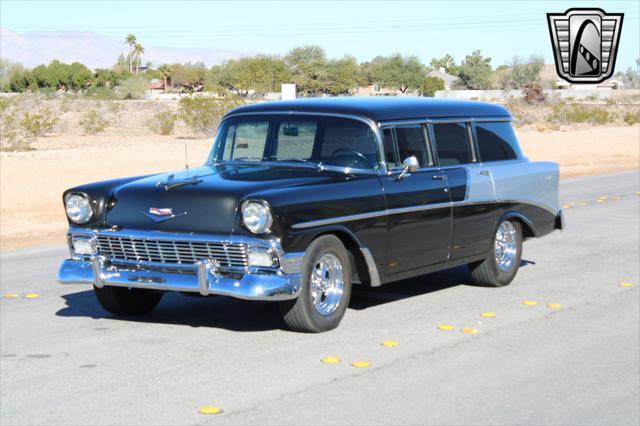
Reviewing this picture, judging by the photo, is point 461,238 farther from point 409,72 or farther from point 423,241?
point 409,72

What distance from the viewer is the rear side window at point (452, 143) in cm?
976

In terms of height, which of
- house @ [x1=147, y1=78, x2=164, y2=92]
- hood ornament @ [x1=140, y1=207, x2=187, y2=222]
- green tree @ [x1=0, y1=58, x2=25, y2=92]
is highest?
green tree @ [x1=0, y1=58, x2=25, y2=92]

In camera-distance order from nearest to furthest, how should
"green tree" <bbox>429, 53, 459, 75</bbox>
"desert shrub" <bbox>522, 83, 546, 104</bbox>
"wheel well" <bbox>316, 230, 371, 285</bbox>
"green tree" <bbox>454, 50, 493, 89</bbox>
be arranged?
"wheel well" <bbox>316, 230, 371, 285</bbox> → "desert shrub" <bbox>522, 83, 546, 104</bbox> → "green tree" <bbox>454, 50, 493, 89</bbox> → "green tree" <bbox>429, 53, 459, 75</bbox>

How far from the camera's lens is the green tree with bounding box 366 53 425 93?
82.6 metres

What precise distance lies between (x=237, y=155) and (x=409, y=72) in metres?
75.4

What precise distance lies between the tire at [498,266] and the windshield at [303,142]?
2.00 metres

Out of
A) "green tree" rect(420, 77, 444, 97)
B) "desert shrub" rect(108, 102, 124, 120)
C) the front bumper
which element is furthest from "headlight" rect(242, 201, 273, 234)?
"green tree" rect(420, 77, 444, 97)

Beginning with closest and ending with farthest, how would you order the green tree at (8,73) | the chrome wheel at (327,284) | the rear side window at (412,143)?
the chrome wheel at (327,284), the rear side window at (412,143), the green tree at (8,73)

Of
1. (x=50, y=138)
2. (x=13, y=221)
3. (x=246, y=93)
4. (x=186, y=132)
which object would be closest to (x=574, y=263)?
(x=13, y=221)

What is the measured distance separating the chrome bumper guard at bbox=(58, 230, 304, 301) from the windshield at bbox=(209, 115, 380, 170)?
52.7 inches

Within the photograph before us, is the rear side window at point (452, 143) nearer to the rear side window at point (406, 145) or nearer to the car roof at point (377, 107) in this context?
the car roof at point (377, 107)

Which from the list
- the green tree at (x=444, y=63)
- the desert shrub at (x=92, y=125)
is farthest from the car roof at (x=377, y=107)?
the green tree at (x=444, y=63)

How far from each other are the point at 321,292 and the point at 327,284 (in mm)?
96

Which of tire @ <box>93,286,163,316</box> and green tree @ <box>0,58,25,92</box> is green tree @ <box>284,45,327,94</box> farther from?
tire @ <box>93,286,163,316</box>
